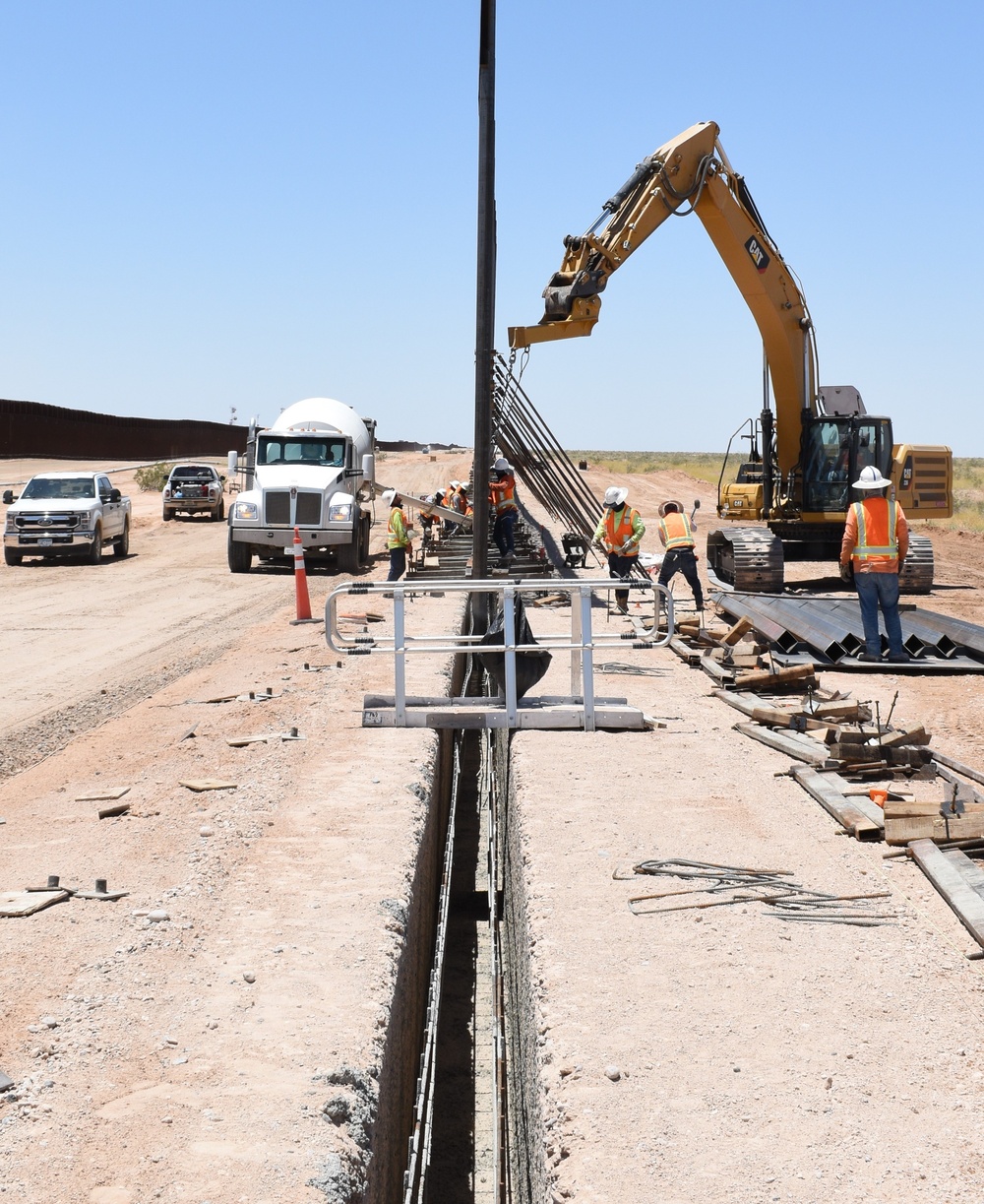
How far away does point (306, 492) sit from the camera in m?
24.6

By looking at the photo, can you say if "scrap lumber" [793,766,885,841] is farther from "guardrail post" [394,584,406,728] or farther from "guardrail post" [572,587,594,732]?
"guardrail post" [394,584,406,728]

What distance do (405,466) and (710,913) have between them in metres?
67.4

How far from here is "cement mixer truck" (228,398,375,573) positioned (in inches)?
972

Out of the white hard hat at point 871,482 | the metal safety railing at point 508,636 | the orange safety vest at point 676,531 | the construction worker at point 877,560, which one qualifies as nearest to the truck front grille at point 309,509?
the orange safety vest at point 676,531

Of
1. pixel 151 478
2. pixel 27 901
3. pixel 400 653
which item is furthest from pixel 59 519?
pixel 151 478

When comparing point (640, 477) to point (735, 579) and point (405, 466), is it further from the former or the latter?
point (735, 579)

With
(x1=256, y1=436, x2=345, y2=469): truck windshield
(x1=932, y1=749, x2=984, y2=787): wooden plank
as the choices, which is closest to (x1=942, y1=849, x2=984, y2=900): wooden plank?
(x1=932, y1=749, x2=984, y2=787): wooden plank

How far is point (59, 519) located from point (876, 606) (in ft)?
59.3

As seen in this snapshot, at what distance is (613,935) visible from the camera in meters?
5.81

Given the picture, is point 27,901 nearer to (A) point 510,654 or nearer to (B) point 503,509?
(A) point 510,654

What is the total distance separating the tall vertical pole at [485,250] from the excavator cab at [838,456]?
8.64 metres

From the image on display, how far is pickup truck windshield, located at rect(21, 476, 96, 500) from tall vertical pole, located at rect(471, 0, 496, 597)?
17.0m

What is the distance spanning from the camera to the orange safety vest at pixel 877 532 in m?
13.3

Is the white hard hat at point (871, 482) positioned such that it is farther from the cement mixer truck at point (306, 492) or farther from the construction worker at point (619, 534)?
the cement mixer truck at point (306, 492)
